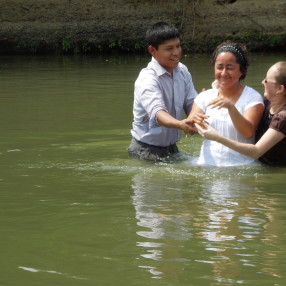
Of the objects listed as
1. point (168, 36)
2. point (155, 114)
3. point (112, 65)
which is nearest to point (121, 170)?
point (155, 114)

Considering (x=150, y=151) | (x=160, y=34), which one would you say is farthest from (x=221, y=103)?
(x=150, y=151)

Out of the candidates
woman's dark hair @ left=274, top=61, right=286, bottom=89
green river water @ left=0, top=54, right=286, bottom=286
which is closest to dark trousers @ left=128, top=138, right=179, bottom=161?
green river water @ left=0, top=54, right=286, bottom=286

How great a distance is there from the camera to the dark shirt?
659 cm

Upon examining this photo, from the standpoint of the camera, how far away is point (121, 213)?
18.8 ft

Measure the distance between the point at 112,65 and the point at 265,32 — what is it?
170 inches

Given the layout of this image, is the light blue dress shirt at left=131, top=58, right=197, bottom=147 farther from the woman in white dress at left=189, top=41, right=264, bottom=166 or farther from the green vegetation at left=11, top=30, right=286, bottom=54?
the green vegetation at left=11, top=30, right=286, bottom=54

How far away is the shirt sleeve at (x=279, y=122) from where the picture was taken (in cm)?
658

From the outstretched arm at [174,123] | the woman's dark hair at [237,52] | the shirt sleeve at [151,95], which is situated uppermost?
the woman's dark hair at [237,52]

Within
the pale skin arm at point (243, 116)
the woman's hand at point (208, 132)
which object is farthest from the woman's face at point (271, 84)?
the woman's hand at point (208, 132)

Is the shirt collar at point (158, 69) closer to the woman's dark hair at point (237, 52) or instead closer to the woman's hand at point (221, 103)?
the woman's dark hair at point (237, 52)

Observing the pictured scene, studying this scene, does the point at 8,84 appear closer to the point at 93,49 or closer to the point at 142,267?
the point at 93,49

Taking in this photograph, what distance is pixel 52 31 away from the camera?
1967 cm

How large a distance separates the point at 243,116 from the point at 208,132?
363 millimetres

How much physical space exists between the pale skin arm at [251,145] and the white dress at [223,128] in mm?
203
